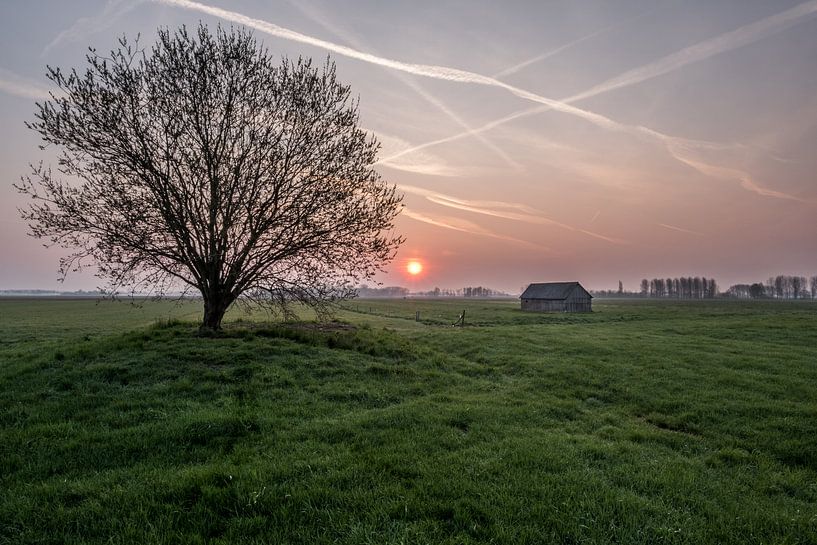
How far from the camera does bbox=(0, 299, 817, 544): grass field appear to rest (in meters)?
5.39

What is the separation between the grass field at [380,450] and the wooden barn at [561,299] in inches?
2665

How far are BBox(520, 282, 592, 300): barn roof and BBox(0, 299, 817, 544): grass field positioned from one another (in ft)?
225

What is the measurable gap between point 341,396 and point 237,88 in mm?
14577

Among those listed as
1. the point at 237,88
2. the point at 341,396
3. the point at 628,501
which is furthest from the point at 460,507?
the point at 237,88

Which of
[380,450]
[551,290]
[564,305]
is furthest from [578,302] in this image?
[380,450]

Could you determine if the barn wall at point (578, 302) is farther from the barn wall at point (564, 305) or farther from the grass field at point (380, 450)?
the grass field at point (380, 450)

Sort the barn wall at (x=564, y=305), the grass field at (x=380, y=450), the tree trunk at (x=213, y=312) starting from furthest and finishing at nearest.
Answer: the barn wall at (x=564, y=305) → the tree trunk at (x=213, y=312) → the grass field at (x=380, y=450)

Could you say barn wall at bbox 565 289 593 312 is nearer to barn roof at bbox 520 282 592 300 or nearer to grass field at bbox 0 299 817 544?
barn roof at bbox 520 282 592 300

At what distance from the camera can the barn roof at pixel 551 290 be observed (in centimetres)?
8319

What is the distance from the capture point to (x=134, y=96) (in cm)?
1652

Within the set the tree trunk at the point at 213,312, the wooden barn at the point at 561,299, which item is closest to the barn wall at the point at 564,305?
the wooden barn at the point at 561,299

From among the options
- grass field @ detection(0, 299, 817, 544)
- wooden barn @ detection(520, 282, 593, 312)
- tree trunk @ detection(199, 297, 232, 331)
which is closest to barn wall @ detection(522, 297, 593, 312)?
wooden barn @ detection(520, 282, 593, 312)

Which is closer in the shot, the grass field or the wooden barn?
the grass field

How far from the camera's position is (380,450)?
7.64m
